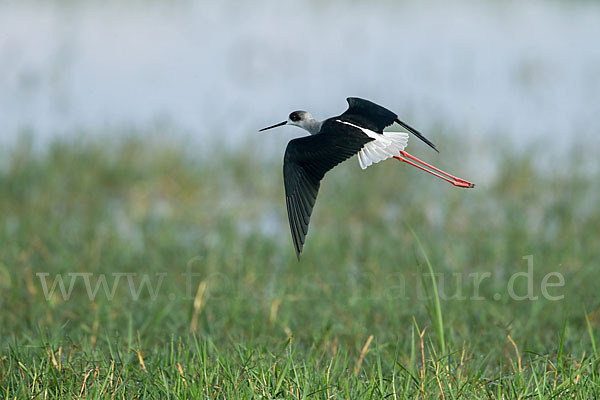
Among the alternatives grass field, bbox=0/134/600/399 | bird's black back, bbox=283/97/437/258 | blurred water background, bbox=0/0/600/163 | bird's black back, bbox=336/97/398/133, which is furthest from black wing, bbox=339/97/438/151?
blurred water background, bbox=0/0/600/163

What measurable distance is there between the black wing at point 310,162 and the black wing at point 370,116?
0.16 meters

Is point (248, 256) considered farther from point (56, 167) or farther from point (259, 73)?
point (259, 73)

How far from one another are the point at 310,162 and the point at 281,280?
2.18 meters

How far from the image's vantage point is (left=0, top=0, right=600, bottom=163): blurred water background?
29.2 ft

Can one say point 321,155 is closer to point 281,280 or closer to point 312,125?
point 312,125

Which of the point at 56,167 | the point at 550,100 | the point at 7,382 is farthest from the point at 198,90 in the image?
the point at 7,382

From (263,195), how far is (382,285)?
2.27 m

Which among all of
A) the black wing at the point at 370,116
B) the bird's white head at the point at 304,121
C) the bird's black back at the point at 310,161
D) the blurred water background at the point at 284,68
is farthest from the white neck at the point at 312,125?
the blurred water background at the point at 284,68

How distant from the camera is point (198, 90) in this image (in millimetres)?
10164

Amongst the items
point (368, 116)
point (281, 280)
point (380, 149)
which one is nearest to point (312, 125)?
point (368, 116)

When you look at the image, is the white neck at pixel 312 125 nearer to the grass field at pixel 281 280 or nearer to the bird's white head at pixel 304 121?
the bird's white head at pixel 304 121

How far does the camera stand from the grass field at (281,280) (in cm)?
337

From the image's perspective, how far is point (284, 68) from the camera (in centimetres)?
1118

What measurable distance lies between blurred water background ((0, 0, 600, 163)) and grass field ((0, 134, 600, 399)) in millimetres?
894
